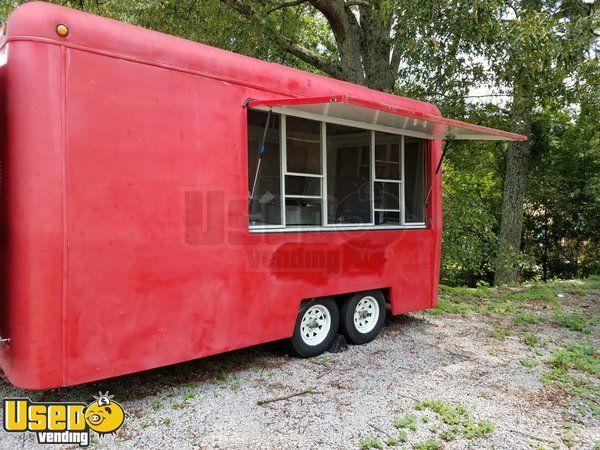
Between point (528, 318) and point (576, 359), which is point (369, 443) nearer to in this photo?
point (576, 359)

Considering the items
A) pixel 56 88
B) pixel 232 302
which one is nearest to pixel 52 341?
pixel 232 302

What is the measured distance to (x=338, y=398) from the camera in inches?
170

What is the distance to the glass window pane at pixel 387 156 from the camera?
6012mm

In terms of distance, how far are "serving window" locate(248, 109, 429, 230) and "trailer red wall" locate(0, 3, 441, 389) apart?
0.23 metres

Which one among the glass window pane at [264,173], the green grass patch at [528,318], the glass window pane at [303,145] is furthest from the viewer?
the green grass patch at [528,318]

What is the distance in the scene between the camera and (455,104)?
10492 mm

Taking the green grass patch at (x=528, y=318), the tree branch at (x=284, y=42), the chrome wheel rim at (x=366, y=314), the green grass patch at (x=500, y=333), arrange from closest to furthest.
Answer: the chrome wheel rim at (x=366, y=314), the green grass patch at (x=500, y=333), the green grass patch at (x=528, y=318), the tree branch at (x=284, y=42)

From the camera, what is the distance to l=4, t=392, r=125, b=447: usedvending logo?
362 cm

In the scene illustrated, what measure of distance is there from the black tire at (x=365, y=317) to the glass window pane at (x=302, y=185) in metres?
1.38

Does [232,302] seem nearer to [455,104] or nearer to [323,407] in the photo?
[323,407]

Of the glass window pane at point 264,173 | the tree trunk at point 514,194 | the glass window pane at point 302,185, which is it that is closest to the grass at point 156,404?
the glass window pane at point 264,173

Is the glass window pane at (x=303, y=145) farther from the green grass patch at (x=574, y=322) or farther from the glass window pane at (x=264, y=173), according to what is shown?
the green grass patch at (x=574, y=322)

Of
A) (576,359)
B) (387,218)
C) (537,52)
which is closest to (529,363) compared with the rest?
(576,359)

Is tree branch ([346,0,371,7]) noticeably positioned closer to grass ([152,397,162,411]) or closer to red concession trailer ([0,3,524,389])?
red concession trailer ([0,3,524,389])
